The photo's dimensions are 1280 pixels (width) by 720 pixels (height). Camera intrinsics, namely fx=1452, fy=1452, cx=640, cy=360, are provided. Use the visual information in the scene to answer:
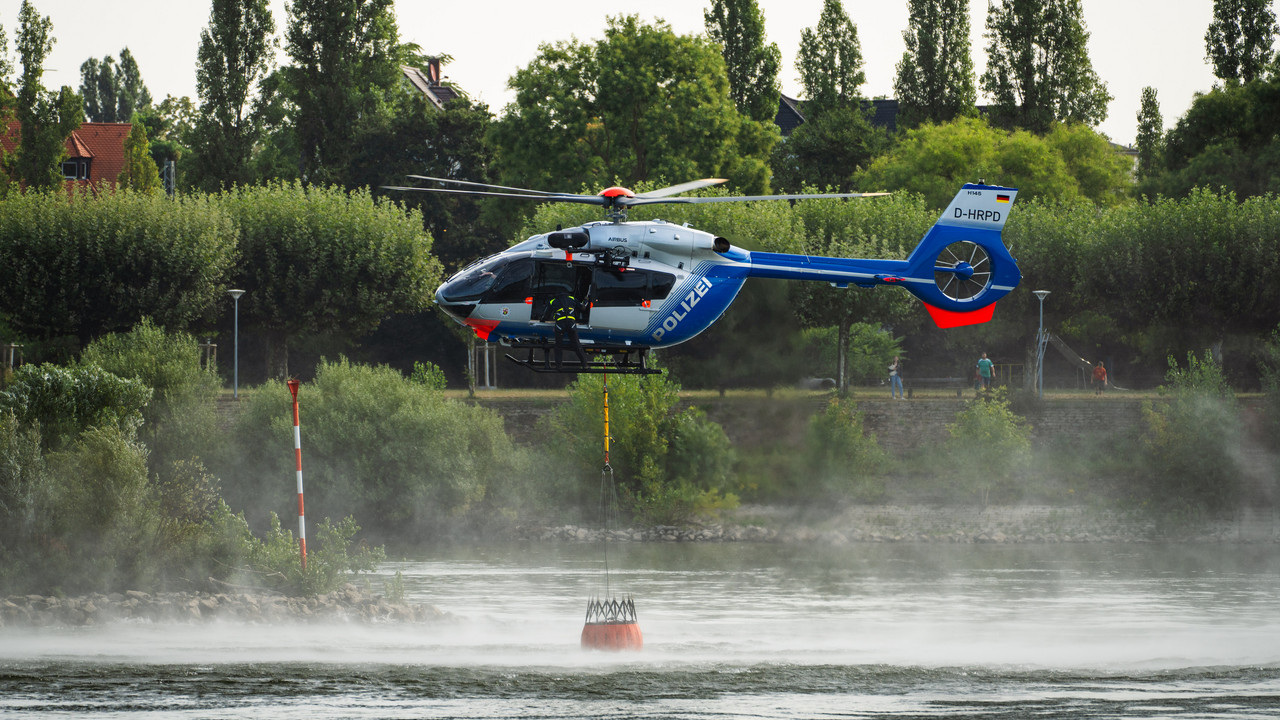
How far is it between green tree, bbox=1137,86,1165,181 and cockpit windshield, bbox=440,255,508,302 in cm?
6088

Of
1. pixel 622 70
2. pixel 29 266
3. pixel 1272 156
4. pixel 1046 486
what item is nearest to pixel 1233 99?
pixel 1272 156

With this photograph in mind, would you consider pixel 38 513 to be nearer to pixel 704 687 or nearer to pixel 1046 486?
pixel 704 687

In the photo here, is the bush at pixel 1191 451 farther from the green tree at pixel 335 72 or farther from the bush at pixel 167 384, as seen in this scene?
the green tree at pixel 335 72

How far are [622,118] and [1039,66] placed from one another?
74.9ft

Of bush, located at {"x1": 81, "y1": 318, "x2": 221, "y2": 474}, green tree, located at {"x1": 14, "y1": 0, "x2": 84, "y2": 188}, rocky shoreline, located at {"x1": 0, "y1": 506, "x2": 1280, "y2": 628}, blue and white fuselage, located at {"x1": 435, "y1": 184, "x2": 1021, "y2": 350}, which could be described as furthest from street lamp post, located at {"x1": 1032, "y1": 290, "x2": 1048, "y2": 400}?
green tree, located at {"x1": 14, "y1": 0, "x2": 84, "y2": 188}

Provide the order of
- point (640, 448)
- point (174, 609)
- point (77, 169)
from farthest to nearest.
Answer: point (77, 169), point (640, 448), point (174, 609)

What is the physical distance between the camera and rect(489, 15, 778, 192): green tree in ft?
240

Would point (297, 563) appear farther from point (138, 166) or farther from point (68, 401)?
point (138, 166)

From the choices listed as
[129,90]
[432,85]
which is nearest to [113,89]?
[129,90]

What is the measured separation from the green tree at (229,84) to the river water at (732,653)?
24828 millimetres

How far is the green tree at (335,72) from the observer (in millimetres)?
72500

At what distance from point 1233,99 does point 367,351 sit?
4589 cm

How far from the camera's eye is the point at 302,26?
72375 millimetres

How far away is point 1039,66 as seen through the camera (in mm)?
77688
